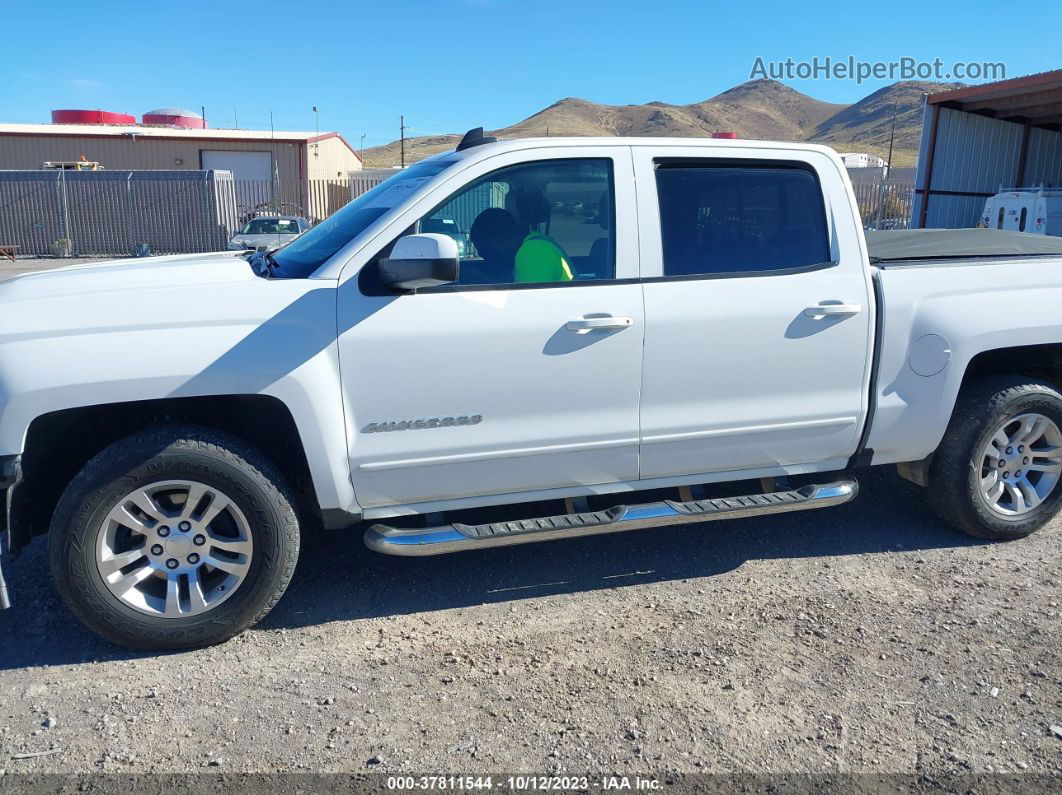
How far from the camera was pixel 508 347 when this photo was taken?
359cm

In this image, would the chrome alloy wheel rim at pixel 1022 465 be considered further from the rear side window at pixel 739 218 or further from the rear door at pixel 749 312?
the rear side window at pixel 739 218

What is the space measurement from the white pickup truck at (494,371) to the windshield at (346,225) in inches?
1.0

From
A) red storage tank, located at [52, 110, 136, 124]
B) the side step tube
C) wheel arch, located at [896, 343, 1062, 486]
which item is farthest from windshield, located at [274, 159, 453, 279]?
red storage tank, located at [52, 110, 136, 124]

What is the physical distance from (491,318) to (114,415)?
1.57m

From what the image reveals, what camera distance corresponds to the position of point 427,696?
322 cm

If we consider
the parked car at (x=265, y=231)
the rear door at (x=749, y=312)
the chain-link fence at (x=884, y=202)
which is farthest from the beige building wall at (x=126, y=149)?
the rear door at (x=749, y=312)

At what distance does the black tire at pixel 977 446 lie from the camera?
443 cm

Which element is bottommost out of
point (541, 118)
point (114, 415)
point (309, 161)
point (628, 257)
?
point (114, 415)

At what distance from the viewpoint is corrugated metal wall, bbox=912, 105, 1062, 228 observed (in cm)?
1970

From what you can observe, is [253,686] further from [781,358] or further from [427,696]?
[781,358]

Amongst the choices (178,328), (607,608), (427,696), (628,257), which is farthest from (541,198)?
(427,696)

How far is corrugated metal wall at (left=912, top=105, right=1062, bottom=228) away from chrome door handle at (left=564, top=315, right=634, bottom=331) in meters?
18.5

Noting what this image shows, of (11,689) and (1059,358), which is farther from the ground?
(1059,358)

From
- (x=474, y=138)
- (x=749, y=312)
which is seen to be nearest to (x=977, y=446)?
(x=749, y=312)
